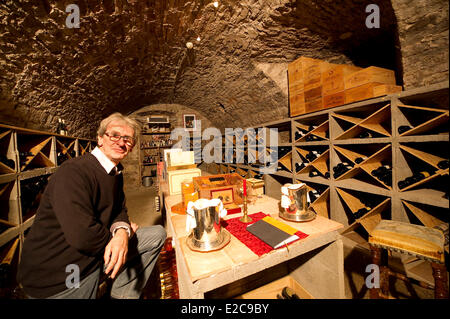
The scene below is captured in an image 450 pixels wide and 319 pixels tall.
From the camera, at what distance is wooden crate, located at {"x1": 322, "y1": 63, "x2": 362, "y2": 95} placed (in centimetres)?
218

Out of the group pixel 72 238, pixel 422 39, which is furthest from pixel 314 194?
pixel 72 238

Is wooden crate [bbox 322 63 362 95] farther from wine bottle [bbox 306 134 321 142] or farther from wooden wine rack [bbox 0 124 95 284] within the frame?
wooden wine rack [bbox 0 124 95 284]

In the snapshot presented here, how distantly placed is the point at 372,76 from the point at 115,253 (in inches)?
119

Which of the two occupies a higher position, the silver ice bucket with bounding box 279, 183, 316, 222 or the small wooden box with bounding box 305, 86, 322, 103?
the small wooden box with bounding box 305, 86, 322, 103

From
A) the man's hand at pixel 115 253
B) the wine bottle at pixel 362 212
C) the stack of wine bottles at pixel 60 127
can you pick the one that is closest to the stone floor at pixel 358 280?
the wine bottle at pixel 362 212

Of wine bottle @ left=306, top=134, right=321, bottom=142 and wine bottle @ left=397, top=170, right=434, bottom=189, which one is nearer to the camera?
wine bottle @ left=397, top=170, right=434, bottom=189

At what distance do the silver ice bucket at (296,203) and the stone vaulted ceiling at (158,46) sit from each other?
7.61ft

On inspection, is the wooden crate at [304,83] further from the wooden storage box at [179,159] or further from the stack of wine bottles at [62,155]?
the stack of wine bottles at [62,155]

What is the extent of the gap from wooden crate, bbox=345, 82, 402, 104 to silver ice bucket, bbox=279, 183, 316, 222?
166 centimetres

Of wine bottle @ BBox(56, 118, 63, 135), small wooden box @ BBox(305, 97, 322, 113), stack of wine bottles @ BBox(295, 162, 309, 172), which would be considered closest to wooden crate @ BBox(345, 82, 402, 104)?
small wooden box @ BBox(305, 97, 322, 113)

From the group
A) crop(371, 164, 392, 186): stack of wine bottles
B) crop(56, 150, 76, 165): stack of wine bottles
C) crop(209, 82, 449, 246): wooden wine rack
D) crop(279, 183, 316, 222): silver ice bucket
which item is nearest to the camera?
crop(279, 183, 316, 222): silver ice bucket

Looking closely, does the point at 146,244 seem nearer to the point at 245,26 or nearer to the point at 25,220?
the point at 25,220

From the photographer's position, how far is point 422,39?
1.57m

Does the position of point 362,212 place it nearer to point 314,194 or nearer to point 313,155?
point 314,194
